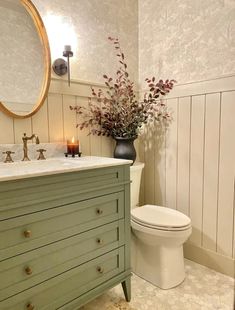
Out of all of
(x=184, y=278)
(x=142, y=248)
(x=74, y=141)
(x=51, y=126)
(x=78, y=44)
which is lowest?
(x=184, y=278)

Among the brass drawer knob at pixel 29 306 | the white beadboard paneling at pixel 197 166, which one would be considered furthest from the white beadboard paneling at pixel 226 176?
the brass drawer knob at pixel 29 306

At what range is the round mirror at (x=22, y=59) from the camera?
1438mm

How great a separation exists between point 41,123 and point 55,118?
112mm

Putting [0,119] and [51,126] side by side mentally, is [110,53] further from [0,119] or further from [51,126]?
[0,119]

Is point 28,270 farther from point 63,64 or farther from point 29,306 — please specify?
point 63,64

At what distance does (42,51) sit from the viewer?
157 cm

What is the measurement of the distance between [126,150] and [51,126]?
0.58m

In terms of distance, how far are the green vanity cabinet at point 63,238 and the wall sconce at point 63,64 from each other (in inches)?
32.3

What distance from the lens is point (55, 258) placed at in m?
1.13

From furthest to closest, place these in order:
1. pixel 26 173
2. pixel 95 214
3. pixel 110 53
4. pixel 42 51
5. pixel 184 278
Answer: pixel 110 53 → pixel 184 278 → pixel 42 51 → pixel 95 214 → pixel 26 173

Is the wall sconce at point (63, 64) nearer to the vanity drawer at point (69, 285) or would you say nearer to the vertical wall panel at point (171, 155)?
the vertical wall panel at point (171, 155)

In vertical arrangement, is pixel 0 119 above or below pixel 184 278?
above

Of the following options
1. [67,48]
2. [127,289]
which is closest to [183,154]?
[127,289]

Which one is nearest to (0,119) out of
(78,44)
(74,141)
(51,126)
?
(51,126)
